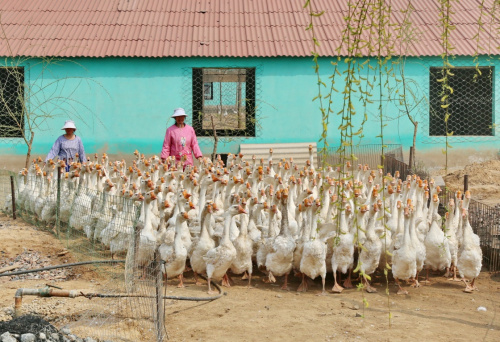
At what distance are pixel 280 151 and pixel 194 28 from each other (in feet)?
12.2

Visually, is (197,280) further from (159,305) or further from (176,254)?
(159,305)

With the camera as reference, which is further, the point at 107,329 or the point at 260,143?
the point at 260,143

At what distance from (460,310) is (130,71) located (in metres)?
10.4

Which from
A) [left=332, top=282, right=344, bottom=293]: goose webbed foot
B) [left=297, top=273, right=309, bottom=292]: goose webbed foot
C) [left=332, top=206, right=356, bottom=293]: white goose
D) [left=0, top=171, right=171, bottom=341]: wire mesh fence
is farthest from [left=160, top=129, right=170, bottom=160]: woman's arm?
[left=332, top=282, right=344, bottom=293]: goose webbed foot

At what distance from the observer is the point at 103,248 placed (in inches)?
352

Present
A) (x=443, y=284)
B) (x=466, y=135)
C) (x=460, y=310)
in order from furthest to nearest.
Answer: (x=466, y=135)
(x=443, y=284)
(x=460, y=310)

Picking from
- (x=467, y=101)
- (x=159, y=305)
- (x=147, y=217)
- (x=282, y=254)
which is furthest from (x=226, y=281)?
(x=467, y=101)

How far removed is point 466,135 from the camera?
1606 cm

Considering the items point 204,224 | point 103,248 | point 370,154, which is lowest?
point 103,248

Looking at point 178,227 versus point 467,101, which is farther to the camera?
point 467,101

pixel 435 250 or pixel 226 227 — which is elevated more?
pixel 226 227

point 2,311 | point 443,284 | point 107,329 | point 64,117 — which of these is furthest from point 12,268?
point 64,117

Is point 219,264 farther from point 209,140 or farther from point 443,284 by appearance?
point 209,140

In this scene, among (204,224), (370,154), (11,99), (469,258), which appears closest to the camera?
(469,258)
